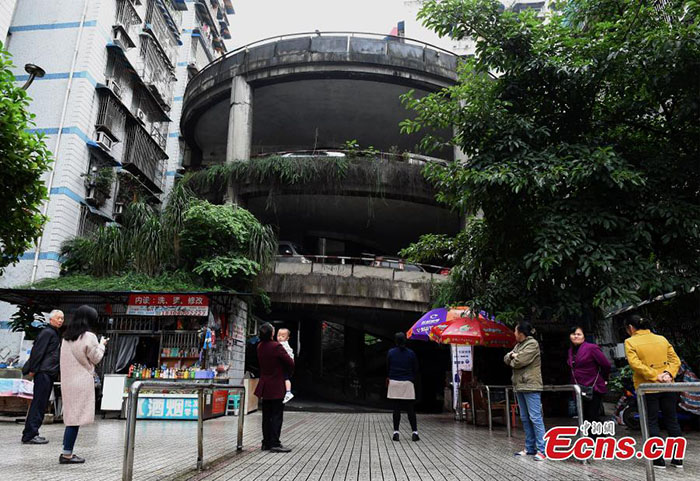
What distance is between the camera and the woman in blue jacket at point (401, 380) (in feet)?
25.9

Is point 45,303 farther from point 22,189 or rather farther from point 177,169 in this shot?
point 177,169

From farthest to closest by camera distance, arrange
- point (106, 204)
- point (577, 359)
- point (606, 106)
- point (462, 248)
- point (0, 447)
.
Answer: point (106, 204) < point (462, 248) < point (606, 106) < point (577, 359) < point (0, 447)

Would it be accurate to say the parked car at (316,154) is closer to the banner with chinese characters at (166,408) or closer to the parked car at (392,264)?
the parked car at (392,264)

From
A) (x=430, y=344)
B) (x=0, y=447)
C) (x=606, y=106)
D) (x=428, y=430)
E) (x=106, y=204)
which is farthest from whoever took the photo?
(x=430, y=344)

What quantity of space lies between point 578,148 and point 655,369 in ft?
11.7

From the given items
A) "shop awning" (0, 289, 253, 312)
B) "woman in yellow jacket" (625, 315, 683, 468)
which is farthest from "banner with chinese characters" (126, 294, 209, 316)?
"woman in yellow jacket" (625, 315, 683, 468)

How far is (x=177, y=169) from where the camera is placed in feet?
89.7

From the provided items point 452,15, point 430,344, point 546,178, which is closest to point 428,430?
point 546,178

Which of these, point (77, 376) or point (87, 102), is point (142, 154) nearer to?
point (87, 102)

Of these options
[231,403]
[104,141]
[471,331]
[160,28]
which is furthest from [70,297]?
[160,28]

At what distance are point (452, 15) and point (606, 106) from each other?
10.1 ft

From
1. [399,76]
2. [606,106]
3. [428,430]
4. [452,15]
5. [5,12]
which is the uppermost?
[399,76]

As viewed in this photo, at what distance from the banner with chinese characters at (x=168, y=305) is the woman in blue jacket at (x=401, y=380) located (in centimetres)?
598

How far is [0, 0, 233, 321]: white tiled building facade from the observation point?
645 inches
